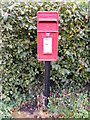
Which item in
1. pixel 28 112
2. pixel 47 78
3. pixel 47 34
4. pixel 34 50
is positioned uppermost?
pixel 47 34

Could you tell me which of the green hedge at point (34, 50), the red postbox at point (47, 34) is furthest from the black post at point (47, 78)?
the green hedge at point (34, 50)

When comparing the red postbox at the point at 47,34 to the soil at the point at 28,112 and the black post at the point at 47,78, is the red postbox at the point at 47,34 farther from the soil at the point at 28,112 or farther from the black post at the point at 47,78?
the soil at the point at 28,112

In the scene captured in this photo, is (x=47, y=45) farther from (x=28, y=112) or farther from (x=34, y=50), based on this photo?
(x=28, y=112)

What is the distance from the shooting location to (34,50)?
10.7 ft

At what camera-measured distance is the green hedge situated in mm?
2963

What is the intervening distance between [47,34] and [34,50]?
735 mm

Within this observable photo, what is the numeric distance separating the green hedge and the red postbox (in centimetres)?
42

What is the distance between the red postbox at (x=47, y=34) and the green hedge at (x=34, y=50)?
423 millimetres

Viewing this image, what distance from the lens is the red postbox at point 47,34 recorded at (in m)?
2.57

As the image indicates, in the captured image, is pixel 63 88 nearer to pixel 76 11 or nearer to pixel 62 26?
pixel 62 26

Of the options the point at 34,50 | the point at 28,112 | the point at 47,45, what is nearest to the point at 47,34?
the point at 47,45

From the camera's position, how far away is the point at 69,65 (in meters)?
3.29

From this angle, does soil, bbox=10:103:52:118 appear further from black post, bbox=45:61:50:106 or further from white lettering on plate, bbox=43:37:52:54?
white lettering on plate, bbox=43:37:52:54

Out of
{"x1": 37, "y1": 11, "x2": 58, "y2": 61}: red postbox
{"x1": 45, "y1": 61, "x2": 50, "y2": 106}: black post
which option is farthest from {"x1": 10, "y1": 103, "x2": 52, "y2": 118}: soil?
{"x1": 37, "y1": 11, "x2": 58, "y2": 61}: red postbox
